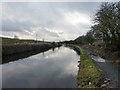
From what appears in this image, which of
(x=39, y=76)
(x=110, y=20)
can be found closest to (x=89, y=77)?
(x=39, y=76)

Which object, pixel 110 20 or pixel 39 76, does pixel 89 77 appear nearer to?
pixel 39 76

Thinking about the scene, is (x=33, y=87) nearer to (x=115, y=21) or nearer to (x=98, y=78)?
(x=98, y=78)

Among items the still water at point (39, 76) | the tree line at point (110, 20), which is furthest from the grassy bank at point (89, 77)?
the tree line at point (110, 20)

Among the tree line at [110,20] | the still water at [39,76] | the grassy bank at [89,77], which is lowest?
the still water at [39,76]

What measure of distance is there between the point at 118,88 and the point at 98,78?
3211 millimetres

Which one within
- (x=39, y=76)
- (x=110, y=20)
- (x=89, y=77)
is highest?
(x=110, y=20)

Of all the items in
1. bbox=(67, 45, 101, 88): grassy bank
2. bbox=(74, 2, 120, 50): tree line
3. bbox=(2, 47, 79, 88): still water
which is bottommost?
bbox=(2, 47, 79, 88): still water

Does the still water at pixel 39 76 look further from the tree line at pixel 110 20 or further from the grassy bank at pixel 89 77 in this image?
the tree line at pixel 110 20

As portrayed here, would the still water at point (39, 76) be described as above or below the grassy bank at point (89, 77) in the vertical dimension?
below

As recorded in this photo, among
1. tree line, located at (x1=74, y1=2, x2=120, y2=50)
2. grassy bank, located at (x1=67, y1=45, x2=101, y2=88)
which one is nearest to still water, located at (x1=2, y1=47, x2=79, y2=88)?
grassy bank, located at (x1=67, y1=45, x2=101, y2=88)

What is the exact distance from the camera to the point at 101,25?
120 feet

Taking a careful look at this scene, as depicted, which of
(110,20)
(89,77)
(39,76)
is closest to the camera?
(89,77)

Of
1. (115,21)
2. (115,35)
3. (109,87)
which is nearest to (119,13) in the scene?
(115,21)

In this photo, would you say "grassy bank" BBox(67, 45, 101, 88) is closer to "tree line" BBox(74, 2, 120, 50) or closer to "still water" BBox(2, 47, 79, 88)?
"still water" BBox(2, 47, 79, 88)
